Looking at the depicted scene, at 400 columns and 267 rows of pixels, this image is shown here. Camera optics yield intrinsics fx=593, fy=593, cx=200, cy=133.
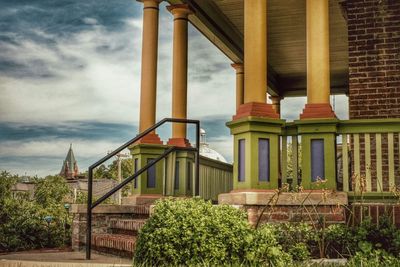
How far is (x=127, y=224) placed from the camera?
7707mm

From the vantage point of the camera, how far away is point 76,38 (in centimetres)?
1449

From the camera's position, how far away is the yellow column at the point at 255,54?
6.81m

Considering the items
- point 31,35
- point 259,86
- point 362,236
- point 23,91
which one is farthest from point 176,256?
point 31,35

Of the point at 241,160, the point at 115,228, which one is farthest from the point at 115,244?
the point at 241,160

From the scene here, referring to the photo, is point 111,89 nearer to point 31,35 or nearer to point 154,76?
point 31,35

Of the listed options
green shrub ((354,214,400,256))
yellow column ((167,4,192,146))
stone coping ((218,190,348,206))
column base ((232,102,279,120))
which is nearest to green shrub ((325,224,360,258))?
green shrub ((354,214,400,256))

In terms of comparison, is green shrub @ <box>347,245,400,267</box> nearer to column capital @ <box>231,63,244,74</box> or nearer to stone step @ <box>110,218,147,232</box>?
stone step @ <box>110,218,147,232</box>

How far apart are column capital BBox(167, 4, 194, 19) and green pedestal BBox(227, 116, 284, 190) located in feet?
15.2

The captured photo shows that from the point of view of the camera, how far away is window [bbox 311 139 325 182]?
21.8ft

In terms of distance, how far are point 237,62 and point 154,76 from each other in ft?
17.8

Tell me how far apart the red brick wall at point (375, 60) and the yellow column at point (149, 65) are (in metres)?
3.50

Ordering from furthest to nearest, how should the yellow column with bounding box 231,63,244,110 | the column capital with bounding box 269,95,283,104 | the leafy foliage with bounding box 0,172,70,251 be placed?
1. the column capital with bounding box 269,95,283,104
2. the yellow column with bounding box 231,63,244,110
3. the leafy foliage with bounding box 0,172,70,251

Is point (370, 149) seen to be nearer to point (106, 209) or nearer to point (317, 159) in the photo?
point (317, 159)

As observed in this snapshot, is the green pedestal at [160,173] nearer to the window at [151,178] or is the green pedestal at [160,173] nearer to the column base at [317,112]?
the window at [151,178]
